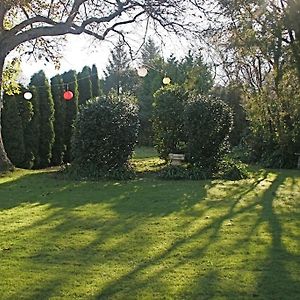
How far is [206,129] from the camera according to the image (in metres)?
13.7

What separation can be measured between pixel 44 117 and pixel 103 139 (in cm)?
596

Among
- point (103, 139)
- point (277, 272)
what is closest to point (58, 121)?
point (103, 139)

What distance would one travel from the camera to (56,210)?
8.00 meters

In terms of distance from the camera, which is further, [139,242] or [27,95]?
[27,95]

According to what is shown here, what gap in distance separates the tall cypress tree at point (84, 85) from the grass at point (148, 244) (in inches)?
453

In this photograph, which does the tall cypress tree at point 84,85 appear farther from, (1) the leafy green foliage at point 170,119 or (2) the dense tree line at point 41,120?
(1) the leafy green foliage at point 170,119

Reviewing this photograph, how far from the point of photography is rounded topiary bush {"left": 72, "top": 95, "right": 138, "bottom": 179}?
12945 mm

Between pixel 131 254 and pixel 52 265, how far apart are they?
90cm

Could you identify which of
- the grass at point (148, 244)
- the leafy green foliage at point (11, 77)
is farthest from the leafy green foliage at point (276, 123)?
the leafy green foliage at point (11, 77)

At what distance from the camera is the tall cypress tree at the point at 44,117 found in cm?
1800

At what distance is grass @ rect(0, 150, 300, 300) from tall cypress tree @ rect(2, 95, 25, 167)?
6251 millimetres

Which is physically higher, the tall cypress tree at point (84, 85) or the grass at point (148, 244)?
the tall cypress tree at point (84, 85)

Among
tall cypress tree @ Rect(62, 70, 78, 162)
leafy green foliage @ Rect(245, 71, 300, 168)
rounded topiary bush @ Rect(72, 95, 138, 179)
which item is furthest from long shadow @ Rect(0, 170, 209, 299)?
leafy green foliage @ Rect(245, 71, 300, 168)

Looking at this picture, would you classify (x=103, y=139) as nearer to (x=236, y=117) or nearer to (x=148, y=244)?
(x=148, y=244)
